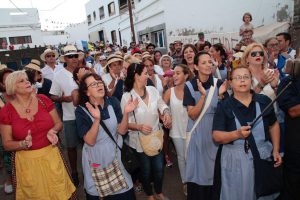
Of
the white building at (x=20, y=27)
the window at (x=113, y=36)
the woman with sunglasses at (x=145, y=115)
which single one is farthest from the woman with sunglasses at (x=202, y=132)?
the white building at (x=20, y=27)

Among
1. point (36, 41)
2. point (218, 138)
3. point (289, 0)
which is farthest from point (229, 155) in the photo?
point (36, 41)

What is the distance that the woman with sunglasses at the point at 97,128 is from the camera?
2.82m

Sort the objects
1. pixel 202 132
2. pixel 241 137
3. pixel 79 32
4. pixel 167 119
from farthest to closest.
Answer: pixel 79 32, pixel 167 119, pixel 202 132, pixel 241 137

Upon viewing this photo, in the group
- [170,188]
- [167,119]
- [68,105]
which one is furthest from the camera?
[68,105]

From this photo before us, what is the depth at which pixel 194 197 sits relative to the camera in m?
3.33

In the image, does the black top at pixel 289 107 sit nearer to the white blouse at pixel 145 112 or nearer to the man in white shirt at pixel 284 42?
the white blouse at pixel 145 112

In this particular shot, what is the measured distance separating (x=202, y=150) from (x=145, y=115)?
0.82m

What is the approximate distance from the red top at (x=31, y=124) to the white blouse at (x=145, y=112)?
3.13ft

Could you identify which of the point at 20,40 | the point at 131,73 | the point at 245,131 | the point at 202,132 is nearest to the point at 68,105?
the point at 131,73

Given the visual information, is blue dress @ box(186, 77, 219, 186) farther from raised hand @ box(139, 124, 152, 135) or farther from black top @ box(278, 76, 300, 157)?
black top @ box(278, 76, 300, 157)

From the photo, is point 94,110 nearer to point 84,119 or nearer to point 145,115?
point 84,119

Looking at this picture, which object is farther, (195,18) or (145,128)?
(195,18)

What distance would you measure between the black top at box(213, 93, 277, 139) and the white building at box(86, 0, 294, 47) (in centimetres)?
673

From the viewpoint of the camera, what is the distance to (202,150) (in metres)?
3.17
